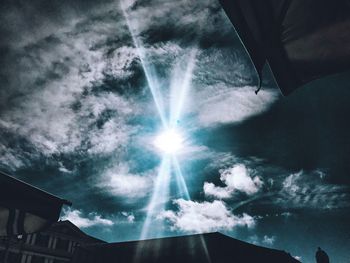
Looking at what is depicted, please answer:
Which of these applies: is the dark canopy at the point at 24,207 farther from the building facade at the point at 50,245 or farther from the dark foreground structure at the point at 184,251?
the dark foreground structure at the point at 184,251

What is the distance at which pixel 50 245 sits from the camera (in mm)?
16312

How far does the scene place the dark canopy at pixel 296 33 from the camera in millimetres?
1347

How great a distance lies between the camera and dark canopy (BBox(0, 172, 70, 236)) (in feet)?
9.62

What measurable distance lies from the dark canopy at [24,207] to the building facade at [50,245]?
1249 centimetres

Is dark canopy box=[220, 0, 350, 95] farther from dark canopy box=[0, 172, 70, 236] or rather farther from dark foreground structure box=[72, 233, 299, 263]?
dark foreground structure box=[72, 233, 299, 263]

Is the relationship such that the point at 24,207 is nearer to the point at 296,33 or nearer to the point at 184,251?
the point at 296,33

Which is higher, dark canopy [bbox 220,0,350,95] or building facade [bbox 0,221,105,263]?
dark canopy [bbox 220,0,350,95]

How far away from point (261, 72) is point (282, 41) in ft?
0.77

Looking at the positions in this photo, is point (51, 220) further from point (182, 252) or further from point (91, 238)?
point (91, 238)

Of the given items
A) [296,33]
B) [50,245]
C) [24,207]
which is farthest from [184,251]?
[296,33]

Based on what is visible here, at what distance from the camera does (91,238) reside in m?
20.5

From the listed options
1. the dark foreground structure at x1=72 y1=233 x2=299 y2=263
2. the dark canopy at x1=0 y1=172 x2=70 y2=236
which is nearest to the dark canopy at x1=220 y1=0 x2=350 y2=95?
the dark canopy at x1=0 y1=172 x2=70 y2=236

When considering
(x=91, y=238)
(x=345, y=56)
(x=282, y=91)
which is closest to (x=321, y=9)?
(x=345, y=56)

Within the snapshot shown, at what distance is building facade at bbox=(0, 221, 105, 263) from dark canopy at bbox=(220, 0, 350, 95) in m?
15.8
